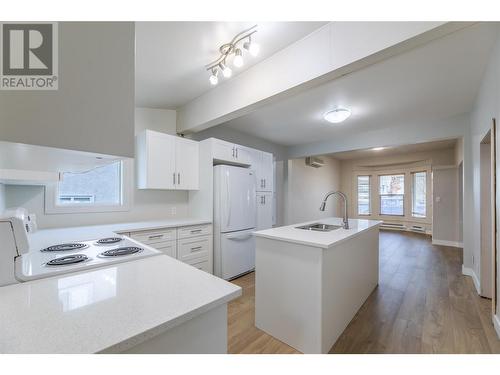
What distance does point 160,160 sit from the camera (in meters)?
2.85

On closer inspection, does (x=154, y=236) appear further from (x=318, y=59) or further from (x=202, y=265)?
(x=318, y=59)

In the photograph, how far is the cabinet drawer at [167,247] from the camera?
2.46 meters

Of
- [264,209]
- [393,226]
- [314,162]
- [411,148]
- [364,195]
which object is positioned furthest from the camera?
[364,195]

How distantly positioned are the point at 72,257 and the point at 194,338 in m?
0.87

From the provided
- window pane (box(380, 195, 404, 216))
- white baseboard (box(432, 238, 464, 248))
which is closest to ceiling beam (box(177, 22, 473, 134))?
white baseboard (box(432, 238, 464, 248))

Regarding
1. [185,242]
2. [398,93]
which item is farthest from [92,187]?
[398,93]

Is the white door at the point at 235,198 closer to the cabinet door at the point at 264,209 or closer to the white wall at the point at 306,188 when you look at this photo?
the cabinet door at the point at 264,209

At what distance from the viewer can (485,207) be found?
2557 mm

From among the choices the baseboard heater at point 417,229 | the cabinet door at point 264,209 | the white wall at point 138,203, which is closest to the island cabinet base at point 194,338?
the white wall at point 138,203

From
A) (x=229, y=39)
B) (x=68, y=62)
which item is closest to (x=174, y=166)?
(x=229, y=39)

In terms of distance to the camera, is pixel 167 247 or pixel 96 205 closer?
pixel 167 247
